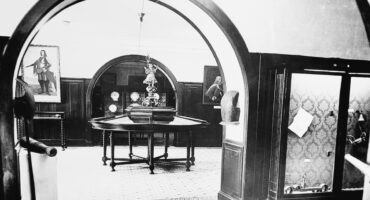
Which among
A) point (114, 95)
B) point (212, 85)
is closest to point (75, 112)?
point (114, 95)

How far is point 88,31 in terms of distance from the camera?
286 inches

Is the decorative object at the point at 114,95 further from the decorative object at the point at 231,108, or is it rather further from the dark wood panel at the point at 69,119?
the decorative object at the point at 231,108

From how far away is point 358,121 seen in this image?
12.0 ft

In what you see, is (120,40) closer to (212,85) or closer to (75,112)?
(75,112)

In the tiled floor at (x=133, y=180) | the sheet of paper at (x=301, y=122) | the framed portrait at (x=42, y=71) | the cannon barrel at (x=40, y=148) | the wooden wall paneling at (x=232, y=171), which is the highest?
the framed portrait at (x=42, y=71)

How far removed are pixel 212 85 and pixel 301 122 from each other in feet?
16.4

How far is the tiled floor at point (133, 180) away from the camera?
4297 millimetres

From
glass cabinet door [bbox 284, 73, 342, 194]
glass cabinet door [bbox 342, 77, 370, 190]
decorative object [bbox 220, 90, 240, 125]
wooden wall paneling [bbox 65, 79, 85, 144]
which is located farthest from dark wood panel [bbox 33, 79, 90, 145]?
glass cabinet door [bbox 342, 77, 370, 190]

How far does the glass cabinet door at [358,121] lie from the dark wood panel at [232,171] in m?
1.46

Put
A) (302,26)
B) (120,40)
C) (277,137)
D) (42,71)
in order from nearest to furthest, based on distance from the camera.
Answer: (277,137) → (302,26) → (42,71) → (120,40)

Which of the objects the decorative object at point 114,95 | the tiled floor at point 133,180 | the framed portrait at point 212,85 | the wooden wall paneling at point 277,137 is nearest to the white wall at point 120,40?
the framed portrait at point 212,85

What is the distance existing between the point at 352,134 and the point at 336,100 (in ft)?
1.90

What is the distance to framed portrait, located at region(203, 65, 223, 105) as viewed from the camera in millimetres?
8336

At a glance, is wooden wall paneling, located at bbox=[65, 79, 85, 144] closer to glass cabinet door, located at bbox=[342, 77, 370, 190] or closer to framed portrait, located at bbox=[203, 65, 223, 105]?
framed portrait, located at bbox=[203, 65, 223, 105]
